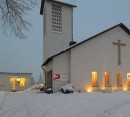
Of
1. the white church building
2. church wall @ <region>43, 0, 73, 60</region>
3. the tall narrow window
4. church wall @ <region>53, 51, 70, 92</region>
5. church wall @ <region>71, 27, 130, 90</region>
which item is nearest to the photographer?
church wall @ <region>53, 51, 70, 92</region>

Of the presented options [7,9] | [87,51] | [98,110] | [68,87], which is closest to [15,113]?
[98,110]

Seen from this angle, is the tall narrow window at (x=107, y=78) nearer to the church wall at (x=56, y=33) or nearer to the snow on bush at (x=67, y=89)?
the snow on bush at (x=67, y=89)

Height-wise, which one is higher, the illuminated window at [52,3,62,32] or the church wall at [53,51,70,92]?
the illuminated window at [52,3,62,32]

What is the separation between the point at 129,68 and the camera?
30312mm

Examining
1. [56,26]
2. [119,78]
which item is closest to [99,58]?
[119,78]

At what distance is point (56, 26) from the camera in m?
33.8

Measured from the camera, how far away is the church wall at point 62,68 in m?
26.9

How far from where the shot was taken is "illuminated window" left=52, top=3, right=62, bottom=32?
3359 centimetres

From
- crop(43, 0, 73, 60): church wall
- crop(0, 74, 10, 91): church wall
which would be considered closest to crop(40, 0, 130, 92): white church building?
crop(43, 0, 73, 60): church wall

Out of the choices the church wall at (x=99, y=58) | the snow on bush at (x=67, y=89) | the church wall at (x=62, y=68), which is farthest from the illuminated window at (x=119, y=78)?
the snow on bush at (x=67, y=89)

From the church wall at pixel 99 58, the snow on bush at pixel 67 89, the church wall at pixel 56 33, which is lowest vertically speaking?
the snow on bush at pixel 67 89

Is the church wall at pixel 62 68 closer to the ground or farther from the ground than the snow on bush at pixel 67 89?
farther from the ground

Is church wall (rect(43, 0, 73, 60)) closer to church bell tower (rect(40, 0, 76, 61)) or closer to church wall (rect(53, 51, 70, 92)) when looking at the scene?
church bell tower (rect(40, 0, 76, 61))

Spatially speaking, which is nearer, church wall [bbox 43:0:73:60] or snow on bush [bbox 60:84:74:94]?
snow on bush [bbox 60:84:74:94]
